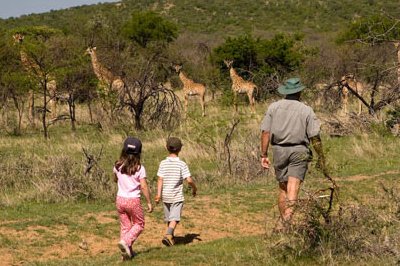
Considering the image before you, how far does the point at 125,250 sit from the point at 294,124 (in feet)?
7.75

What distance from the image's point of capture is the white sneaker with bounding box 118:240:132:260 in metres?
7.72

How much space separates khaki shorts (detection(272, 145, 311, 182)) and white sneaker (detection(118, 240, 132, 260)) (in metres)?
1.96

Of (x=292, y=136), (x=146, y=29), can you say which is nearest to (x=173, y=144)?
(x=292, y=136)

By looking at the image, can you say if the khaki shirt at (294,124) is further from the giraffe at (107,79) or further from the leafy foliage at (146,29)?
the leafy foliage at (146,29)

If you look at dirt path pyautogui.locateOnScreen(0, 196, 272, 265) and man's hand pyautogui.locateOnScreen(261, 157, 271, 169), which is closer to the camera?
man's hand pyautogui.locateOnScreen(261, 157, 271, 169)

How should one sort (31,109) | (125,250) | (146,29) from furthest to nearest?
(146,29)
(31,109)
(125,250)

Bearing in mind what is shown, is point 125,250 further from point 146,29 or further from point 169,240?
point 146,29

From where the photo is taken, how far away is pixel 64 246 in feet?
30.7

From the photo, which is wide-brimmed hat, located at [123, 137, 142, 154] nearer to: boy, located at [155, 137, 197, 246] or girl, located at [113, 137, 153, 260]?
girl, located at [113, 137, 153, 260]

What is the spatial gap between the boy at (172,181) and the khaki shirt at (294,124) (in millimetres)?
A: 1193

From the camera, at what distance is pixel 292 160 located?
8.09m

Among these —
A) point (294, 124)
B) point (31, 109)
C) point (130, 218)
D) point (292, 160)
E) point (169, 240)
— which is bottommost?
point (31, 109)

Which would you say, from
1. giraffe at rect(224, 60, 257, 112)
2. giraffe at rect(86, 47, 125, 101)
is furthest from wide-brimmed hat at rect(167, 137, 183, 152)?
giraffe at rect(224, 60, 257, 112)

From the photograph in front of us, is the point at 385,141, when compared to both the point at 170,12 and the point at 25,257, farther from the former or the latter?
the point at 170,12
